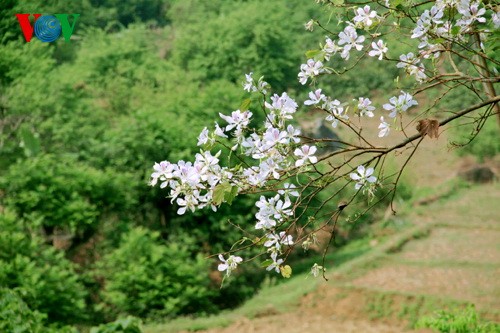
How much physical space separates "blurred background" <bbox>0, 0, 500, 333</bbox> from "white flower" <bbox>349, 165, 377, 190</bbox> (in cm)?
590

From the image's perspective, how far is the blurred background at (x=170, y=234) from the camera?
1368 cm

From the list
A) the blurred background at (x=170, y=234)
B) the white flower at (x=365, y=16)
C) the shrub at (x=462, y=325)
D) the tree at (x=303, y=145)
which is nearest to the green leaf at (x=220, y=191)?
the tree at (x=303, y=145)

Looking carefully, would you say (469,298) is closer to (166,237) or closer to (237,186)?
(166,237)

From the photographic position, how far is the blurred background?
1368 cm

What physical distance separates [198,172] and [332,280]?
1347 cm

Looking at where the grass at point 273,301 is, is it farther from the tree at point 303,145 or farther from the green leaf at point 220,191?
the green leaf at point 220,191

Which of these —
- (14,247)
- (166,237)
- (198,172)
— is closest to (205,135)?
(198,172)

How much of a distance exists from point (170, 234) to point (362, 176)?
1552 centimetres

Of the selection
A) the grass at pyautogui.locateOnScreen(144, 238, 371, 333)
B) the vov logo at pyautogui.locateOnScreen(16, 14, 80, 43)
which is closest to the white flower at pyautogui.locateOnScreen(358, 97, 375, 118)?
the grass at pyautogui.locateOnScreen(144, 238, 371, 333)

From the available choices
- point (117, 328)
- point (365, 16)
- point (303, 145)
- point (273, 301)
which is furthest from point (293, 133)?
point (273, 301)

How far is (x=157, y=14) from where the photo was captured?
44.8m

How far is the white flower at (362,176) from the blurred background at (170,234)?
590 centimetres

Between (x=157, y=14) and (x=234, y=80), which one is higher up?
(x=157, y=14)

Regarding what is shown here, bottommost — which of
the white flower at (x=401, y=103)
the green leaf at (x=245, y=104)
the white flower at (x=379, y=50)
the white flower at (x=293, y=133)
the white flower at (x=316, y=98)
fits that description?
the white flower at (x=293, y=133)
